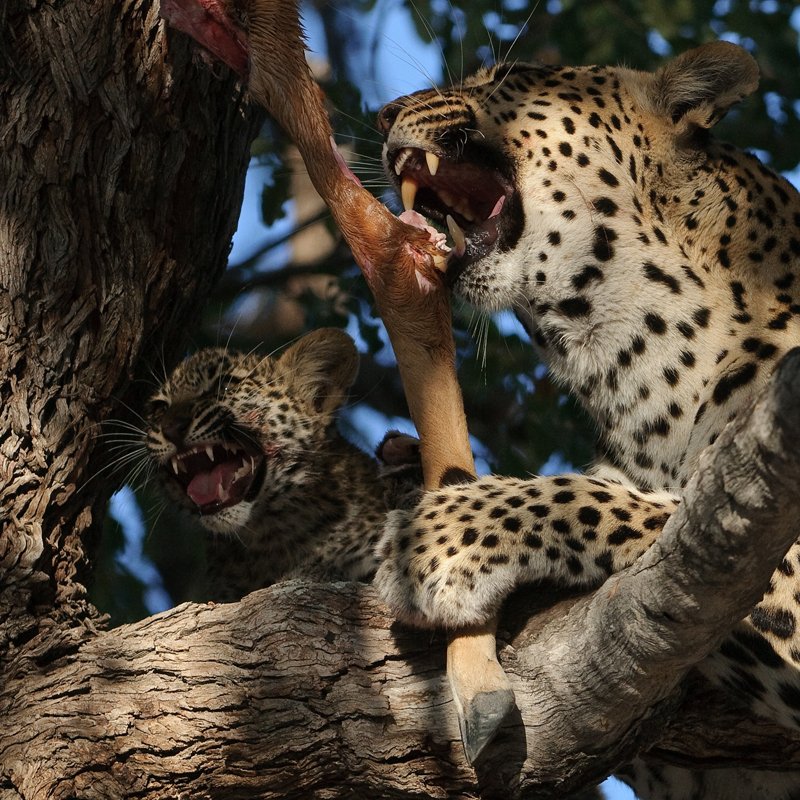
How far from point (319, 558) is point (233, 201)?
175 centimetres

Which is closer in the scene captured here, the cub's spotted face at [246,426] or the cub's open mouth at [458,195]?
the cub's open mouth at [458,195]

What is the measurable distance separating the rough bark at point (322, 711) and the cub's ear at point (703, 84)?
235cm

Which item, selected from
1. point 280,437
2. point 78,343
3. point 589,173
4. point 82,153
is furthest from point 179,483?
point 589,173

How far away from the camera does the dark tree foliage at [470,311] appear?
8023mm

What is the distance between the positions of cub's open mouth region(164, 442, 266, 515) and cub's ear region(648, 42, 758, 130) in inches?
101

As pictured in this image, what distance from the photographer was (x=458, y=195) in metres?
6.07

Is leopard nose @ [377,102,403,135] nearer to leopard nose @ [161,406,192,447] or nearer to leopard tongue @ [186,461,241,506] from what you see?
leopard nose @ [161,406,192,447]

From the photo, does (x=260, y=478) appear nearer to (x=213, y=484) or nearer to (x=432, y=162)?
(x=213, y=484)

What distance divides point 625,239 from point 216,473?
2.38 meters

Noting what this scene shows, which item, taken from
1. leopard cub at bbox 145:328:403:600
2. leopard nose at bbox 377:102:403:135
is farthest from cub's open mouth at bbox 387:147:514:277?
leopard cub at bbox 145:328:403:600

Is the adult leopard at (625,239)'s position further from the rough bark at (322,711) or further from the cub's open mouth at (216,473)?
the cub's open mouth at (216,473)

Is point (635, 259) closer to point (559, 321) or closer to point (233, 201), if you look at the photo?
point (559, 321)

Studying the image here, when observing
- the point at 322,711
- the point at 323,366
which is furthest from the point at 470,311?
the point at 322,711

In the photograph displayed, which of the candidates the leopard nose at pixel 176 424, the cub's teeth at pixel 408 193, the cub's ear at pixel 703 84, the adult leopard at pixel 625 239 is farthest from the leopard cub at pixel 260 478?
the cub's ear at pixel 703 84
